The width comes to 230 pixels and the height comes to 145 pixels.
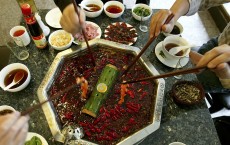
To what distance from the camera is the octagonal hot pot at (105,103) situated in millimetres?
1936

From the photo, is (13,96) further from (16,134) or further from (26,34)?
(16,134)

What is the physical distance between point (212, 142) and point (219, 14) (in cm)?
344

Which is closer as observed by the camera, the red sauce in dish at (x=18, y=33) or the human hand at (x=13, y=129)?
the human hand at (x=13, y=129)

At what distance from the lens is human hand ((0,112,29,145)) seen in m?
1.31

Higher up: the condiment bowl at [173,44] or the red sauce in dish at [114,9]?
the red sauce in dish at [114,9]

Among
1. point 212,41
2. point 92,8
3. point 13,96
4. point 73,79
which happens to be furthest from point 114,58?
point 212,41

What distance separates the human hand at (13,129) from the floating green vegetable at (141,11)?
2.09 metres

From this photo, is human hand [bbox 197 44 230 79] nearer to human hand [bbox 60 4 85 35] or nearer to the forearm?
the forearm

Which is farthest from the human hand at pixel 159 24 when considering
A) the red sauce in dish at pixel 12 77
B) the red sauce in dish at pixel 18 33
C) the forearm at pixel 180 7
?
the red sauce in dish at pixel 18 33

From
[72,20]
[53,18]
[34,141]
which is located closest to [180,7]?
[72,20]

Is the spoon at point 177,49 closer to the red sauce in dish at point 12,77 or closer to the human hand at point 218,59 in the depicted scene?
the human hand at point 218,59

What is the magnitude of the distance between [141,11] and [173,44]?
0.68 m

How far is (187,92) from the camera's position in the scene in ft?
7.54

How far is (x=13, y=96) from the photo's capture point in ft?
7.52
